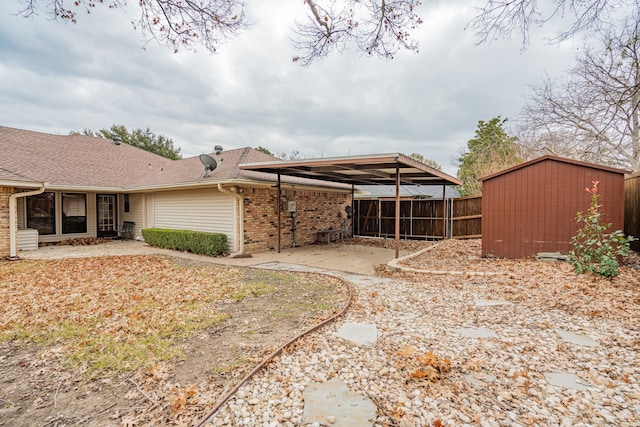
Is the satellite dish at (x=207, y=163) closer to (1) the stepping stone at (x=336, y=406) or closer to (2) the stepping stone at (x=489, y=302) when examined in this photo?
(2) the stepping stone at (x=489, y=302)

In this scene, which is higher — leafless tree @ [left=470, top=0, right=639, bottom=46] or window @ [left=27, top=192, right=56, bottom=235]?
leafless tree @ [left=470, top=0, right=639, bottom=46]

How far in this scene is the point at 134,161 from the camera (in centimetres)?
1529

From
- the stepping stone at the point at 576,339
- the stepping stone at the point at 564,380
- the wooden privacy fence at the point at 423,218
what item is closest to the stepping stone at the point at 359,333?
the stepping stone at the point at 564,380

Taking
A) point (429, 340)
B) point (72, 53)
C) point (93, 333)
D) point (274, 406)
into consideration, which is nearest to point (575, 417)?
point (429, 340)

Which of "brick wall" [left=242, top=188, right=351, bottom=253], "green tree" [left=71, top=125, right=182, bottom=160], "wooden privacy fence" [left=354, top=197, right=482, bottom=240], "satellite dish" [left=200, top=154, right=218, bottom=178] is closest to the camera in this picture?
"brick wall" [left=242, top=188, right=351, bottom=253]

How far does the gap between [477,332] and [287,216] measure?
826 cm

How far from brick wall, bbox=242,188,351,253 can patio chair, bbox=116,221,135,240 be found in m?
7.01

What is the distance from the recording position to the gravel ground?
2.01 meters

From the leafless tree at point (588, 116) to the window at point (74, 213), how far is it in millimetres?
17763

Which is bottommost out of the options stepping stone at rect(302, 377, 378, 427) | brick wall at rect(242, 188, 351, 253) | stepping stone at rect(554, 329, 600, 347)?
stepping stone at rect(302, 377, 378, 427)

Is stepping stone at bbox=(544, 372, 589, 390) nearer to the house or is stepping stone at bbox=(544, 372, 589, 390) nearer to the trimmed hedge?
the house

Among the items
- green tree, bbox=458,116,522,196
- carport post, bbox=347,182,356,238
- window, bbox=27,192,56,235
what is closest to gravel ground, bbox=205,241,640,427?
carport post, bbox=347,182,356,238

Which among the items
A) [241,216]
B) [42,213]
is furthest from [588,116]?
[42,213]

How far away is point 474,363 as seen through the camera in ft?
8.49
